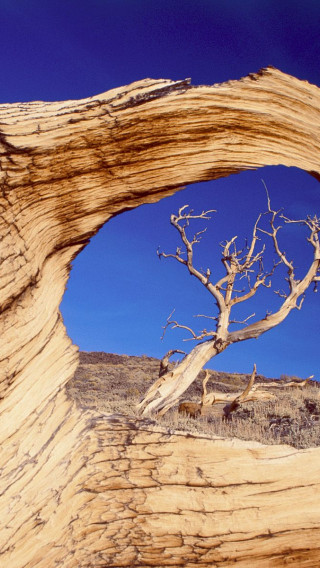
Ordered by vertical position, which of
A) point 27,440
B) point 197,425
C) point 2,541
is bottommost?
point 2,541

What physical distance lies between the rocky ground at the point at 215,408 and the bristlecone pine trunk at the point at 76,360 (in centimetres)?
50

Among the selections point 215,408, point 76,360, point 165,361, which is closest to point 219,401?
point 215,408

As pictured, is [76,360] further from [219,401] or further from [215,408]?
[219,401]

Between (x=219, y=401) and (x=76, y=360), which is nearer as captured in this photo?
(x=76, y=360)

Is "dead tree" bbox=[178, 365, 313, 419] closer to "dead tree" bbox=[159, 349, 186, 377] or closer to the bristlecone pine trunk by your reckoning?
"dead tree" bbox=[159, 349, 186, 377]

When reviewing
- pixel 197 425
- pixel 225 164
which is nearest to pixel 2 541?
pixel 225 164

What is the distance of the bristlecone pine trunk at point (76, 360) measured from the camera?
3566 millimetres

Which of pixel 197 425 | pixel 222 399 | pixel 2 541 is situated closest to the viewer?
pixel 2 541

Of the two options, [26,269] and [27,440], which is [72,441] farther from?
[26,269]

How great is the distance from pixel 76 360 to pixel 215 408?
37.4 feet

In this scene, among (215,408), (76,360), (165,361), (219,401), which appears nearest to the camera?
(76,360)

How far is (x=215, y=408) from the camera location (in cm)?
1499

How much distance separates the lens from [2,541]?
11.2ft

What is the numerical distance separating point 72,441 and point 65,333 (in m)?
0.89
